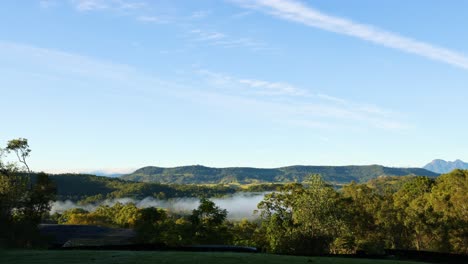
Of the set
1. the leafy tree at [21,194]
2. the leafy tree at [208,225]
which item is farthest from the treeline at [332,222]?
the leafy tree at [21,194]

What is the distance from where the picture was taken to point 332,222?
1778 inches

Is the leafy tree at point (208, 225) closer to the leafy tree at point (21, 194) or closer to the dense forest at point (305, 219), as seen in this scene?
the dense forest at point (305, 219)

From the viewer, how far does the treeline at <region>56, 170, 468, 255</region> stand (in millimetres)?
44906

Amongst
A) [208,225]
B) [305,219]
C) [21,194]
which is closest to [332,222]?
[305,219]

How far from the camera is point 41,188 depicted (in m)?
55.5

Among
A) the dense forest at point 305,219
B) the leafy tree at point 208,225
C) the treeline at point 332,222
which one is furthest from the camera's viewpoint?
the leafy tree at point 208,225

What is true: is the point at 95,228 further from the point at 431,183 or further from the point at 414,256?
the point at 431,183

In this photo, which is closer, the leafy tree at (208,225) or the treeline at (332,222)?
the treeline at (332,222)

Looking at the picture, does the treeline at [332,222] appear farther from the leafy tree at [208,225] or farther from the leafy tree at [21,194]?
the leafy tree at [21,194]

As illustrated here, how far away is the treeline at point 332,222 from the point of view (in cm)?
4491

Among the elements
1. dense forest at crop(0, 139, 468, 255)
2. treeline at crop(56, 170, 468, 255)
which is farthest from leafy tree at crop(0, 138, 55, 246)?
treeline at crop(56, 170, 468, 255)

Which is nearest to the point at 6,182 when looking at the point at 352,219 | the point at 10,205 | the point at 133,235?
the point at 10,205

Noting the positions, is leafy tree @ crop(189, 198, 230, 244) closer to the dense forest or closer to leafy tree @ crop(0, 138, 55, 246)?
the dense forest

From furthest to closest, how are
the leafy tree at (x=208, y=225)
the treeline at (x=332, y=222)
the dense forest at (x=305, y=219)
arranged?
the leafy tree at (x=208, y=225) < the treeline at (x=332, y=222) < the dense forest at (x=305, y=219)
